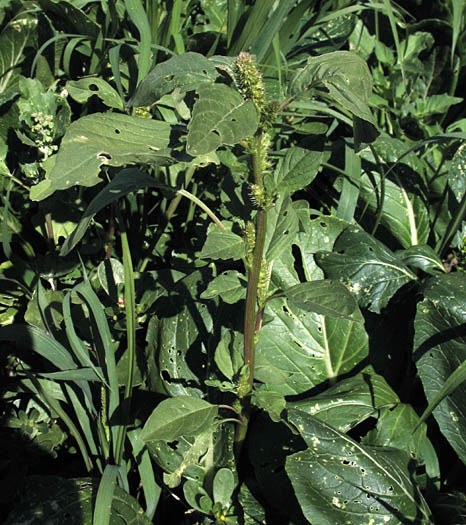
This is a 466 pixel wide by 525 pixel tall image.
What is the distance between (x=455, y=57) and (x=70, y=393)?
2.67 m

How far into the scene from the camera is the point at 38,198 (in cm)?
164

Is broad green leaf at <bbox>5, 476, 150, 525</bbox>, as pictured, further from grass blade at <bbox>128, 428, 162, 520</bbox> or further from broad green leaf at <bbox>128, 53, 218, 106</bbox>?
broad green leaf at <bbox>128, 53, 218, 106</bbox>

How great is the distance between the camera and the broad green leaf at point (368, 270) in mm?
2115

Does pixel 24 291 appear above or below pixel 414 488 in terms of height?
below

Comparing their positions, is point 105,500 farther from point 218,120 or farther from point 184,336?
point 218,120

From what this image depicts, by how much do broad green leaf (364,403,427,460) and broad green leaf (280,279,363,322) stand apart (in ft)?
2.11

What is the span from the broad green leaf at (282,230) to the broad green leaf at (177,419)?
0.43 metres

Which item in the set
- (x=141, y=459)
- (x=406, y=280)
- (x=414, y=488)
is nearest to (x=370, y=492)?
(x=414, y=488)

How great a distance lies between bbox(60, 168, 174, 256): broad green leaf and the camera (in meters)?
1.28

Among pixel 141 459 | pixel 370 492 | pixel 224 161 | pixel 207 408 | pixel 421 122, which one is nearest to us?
pixel 207 408

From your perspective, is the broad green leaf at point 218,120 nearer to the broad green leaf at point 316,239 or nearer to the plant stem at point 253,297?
the plant stem at point 253,297

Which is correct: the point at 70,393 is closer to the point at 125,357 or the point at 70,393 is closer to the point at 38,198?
the point at 125,357

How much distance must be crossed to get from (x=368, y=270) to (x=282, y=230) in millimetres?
710

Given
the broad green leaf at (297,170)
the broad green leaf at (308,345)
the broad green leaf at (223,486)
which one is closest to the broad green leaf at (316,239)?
the broad green leaf at (308,345)
